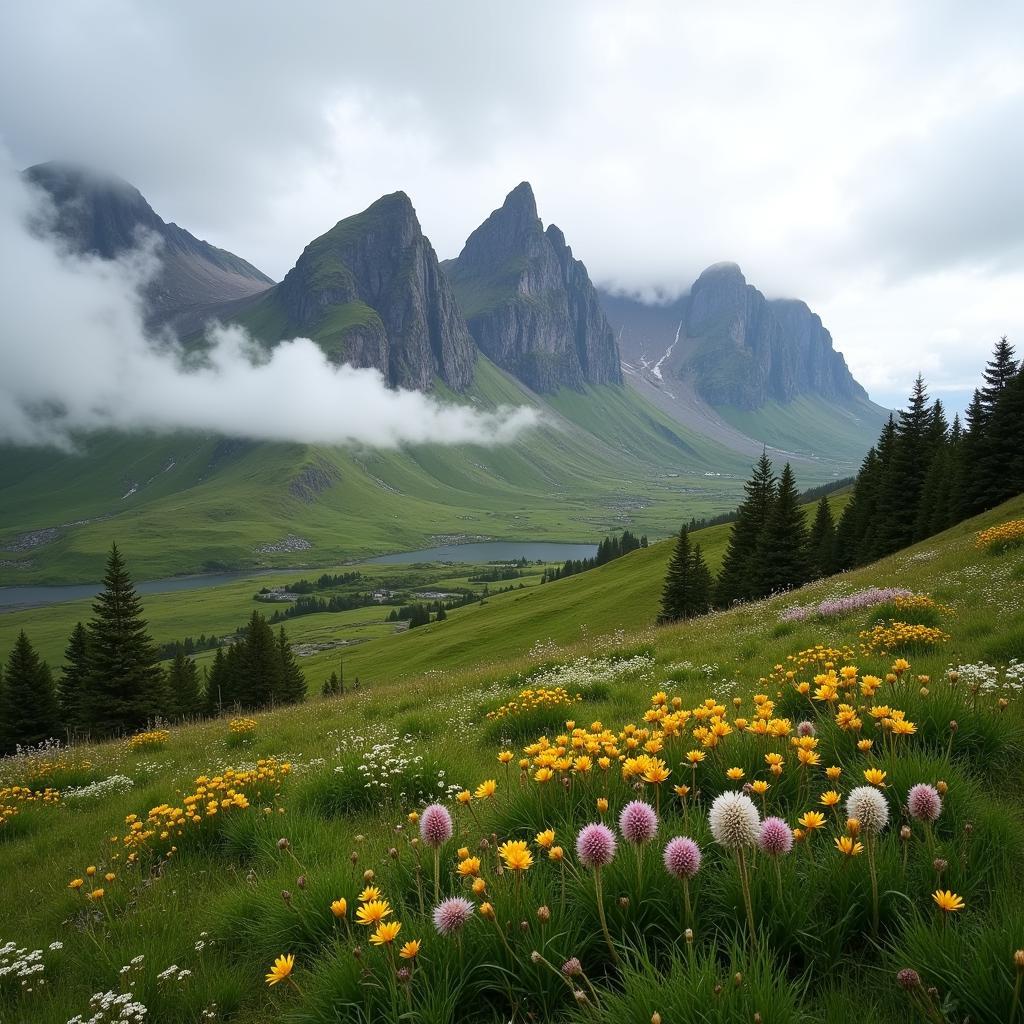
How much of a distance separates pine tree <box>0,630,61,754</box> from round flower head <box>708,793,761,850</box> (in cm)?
6378

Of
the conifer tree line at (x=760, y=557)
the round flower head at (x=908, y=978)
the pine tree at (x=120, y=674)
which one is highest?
the round flower head at (x=908, y=978)

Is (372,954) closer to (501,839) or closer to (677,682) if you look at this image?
(501,839)

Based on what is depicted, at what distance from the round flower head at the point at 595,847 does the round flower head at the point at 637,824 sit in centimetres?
16

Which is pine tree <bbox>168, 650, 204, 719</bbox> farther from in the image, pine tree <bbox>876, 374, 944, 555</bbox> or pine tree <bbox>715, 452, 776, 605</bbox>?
pine tree <bbox>876, 374, 944, 555</bbox>

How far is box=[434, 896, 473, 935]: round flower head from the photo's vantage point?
308 centimetres

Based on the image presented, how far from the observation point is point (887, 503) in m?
56.2

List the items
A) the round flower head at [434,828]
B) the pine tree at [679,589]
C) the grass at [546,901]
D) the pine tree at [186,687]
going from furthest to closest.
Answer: the pine tree at [186,687]
the pine tree at [679,589]
the round flower head at [434,828]
the grass at [546,901]

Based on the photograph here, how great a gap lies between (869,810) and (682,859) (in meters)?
1.04

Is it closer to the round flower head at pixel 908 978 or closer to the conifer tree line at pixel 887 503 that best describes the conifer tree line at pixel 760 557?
the conifer tree line at pixel 887 503

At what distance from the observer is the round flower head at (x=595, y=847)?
125 inches

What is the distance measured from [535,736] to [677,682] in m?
3.72

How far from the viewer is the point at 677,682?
1157cm

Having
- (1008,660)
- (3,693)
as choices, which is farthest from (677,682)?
(3,693)

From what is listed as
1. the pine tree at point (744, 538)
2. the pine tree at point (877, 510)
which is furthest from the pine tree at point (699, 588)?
the pine tree at point (877, 510)
